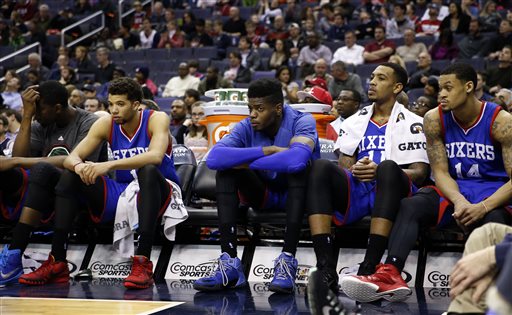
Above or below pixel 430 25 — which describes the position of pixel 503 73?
below

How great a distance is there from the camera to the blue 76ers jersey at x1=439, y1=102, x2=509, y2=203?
507 centimetres

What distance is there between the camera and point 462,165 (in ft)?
16.9

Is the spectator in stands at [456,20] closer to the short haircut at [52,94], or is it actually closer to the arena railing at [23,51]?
the arena railing at [23,51]

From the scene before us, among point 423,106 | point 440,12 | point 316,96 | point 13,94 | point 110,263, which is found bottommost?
point 110,263

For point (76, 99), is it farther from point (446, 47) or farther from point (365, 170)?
point (365, 170)

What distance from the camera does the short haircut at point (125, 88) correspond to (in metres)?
5.65

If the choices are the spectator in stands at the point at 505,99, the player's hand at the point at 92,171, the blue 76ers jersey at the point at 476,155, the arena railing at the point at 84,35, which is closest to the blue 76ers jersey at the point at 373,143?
the blue 76ers jersey at the point at 476,155

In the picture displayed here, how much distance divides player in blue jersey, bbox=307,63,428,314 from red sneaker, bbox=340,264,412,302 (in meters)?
0.14

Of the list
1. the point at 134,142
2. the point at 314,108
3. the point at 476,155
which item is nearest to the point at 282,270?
the point at 476,155

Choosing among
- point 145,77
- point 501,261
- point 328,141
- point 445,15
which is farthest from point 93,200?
point 445,15

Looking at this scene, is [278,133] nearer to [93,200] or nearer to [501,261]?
[93,200]

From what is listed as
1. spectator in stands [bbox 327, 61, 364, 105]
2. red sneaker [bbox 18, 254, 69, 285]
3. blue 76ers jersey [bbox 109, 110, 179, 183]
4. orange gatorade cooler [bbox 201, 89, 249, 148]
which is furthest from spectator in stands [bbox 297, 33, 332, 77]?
red sneaker [bbox 18, 254, 69, 285]

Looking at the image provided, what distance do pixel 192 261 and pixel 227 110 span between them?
201cm

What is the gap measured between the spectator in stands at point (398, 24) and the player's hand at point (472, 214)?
9343mm
